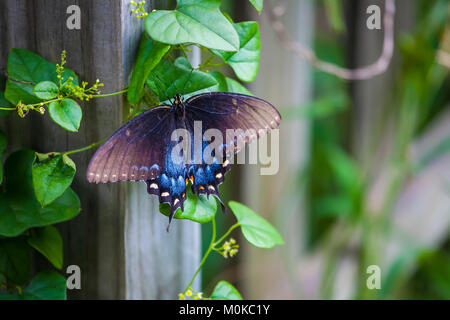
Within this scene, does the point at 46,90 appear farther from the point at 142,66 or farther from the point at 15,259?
the point at 15,259

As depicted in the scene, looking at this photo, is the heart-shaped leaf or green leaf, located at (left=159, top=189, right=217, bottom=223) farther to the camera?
the heart-shaped leaf

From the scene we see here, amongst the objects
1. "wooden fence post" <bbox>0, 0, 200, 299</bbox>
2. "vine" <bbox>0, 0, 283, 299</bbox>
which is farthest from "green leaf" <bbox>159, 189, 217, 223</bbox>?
"wooden fence post" <bbox>0, 0, 200, 299</bbox>

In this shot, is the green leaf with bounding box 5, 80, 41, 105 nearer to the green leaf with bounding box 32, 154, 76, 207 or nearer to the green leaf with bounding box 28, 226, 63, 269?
the green leaf with bounding box 32, 154, 76, 207

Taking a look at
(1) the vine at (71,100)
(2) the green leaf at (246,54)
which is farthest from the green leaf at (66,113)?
(2) the green leaf at (246,54)

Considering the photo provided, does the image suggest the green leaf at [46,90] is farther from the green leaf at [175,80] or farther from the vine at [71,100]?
the green leaf at [175,80]
